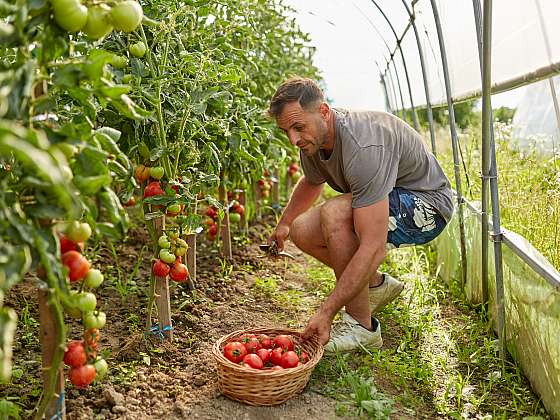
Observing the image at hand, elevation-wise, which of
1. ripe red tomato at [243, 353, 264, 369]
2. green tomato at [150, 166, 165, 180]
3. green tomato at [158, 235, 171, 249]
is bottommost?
ripe red tomato at [243, 353, 264, 369]

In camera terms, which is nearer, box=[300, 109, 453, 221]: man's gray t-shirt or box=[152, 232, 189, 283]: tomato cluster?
box=[152, 232, 189, 283]: tomato cluster

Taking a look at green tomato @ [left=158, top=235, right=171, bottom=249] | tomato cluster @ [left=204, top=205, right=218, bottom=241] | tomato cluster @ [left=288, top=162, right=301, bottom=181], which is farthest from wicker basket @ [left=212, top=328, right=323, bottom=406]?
tomato cluster @ [left=288, top=162, right=301, bottom=181]

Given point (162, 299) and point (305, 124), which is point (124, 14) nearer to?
point (305, 124)

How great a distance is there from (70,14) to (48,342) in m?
0.85

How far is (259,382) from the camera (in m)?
2.21

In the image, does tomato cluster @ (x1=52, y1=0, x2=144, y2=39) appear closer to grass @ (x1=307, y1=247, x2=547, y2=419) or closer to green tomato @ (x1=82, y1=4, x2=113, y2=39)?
green tomato @ (x1=82, y1=4, x2=113, y2=39)

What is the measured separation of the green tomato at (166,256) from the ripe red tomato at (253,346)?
0.43 m

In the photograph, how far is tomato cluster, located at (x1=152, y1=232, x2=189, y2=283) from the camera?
2504 millimetres

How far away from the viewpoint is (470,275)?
3434 mm

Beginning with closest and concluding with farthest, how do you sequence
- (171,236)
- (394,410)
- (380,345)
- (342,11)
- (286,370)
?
(286,370), (394,410), (171,236), (380,345), (342,11)

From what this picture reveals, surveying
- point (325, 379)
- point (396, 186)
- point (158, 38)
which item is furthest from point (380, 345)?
point (158, 38)

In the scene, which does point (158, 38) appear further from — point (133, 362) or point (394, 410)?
point (394, 410)

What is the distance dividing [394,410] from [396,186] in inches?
41.7

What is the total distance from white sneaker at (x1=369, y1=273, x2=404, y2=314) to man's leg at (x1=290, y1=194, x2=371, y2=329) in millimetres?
303
